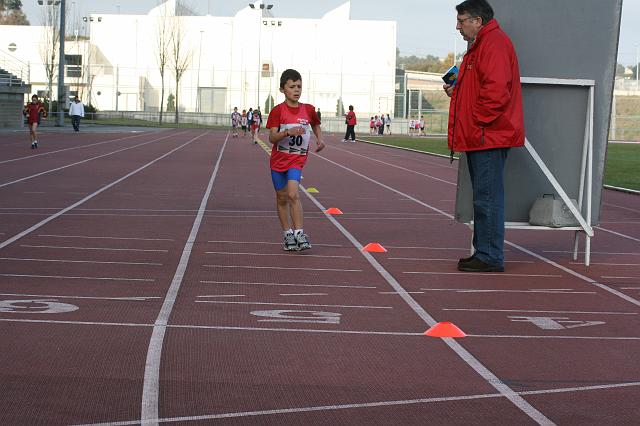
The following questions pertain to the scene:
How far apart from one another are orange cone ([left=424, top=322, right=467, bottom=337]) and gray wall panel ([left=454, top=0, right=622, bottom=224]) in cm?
374

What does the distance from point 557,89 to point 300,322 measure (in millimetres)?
4607

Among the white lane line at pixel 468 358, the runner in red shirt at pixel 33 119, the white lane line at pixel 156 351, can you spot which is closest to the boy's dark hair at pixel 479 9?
the white lane line at pixel 468 358

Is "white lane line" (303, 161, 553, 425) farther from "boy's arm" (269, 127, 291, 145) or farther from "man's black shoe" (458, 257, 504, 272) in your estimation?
"boy's arm" (269, 127, 291, 145)

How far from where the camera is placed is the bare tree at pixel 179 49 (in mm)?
92562

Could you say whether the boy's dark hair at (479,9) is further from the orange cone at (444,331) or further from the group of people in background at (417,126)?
the group of people in background at (417,126)

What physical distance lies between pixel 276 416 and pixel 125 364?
1270 mm

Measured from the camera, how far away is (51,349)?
20.9 ft

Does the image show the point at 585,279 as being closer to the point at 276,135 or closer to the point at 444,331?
the point at 444,331

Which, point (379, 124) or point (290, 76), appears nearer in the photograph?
point (290, 76)

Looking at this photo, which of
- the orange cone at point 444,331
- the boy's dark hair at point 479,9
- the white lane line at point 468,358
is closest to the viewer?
the white lane line at point 468,358

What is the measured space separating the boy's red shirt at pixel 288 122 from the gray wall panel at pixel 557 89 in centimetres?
167

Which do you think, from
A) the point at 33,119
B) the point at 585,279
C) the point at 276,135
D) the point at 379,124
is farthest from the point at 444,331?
the point at 379,124

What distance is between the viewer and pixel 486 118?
9938 mm

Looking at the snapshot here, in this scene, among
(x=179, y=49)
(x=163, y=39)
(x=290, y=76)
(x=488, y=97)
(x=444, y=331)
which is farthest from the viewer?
(x=179, y=49)
